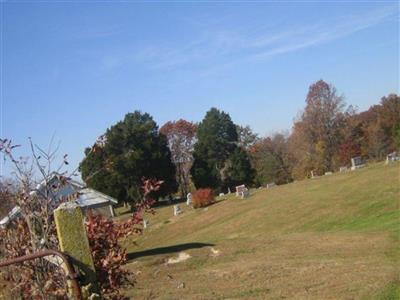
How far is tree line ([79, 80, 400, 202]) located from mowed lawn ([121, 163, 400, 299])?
27.9 m

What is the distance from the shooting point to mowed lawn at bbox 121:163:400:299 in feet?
34.9

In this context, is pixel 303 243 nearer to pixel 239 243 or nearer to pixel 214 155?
pixel 239 243

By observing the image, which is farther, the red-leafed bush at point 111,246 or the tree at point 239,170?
the tree at point 239,170

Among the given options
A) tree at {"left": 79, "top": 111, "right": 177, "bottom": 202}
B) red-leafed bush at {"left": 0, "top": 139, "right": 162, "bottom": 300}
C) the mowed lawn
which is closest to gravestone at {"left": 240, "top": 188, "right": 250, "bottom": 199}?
the mowed lawn

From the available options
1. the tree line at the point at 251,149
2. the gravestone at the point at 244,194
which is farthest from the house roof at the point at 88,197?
the tree line at the point at 251,149

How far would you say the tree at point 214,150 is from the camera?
213 feet

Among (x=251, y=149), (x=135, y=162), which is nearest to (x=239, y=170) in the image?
(x=251, y=149)

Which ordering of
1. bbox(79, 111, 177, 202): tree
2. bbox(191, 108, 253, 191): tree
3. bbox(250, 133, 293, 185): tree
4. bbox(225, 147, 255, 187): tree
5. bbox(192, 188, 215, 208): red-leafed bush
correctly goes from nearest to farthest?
bbox(192, 188, 215, 208): red-leafed bush → bbox(79, 111, 177, 202): tree → bbox(225, 147, 255, 187): tree → bbox(191, 108, 253, 191): tree → bbox(250, 133, 293, 185): tree

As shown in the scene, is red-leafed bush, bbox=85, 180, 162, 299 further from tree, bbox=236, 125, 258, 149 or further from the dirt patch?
tree, bbox=236, 125, 258, 149

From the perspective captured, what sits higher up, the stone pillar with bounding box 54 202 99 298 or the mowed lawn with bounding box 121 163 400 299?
the stone pillar with bounding box 54 202 99 298

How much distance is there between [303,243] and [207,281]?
218 inches

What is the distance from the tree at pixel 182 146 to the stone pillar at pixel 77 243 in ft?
216

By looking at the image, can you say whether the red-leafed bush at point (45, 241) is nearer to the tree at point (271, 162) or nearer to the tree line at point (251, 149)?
the tree line at point (251, 149)

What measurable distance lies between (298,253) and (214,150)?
5103 cm
